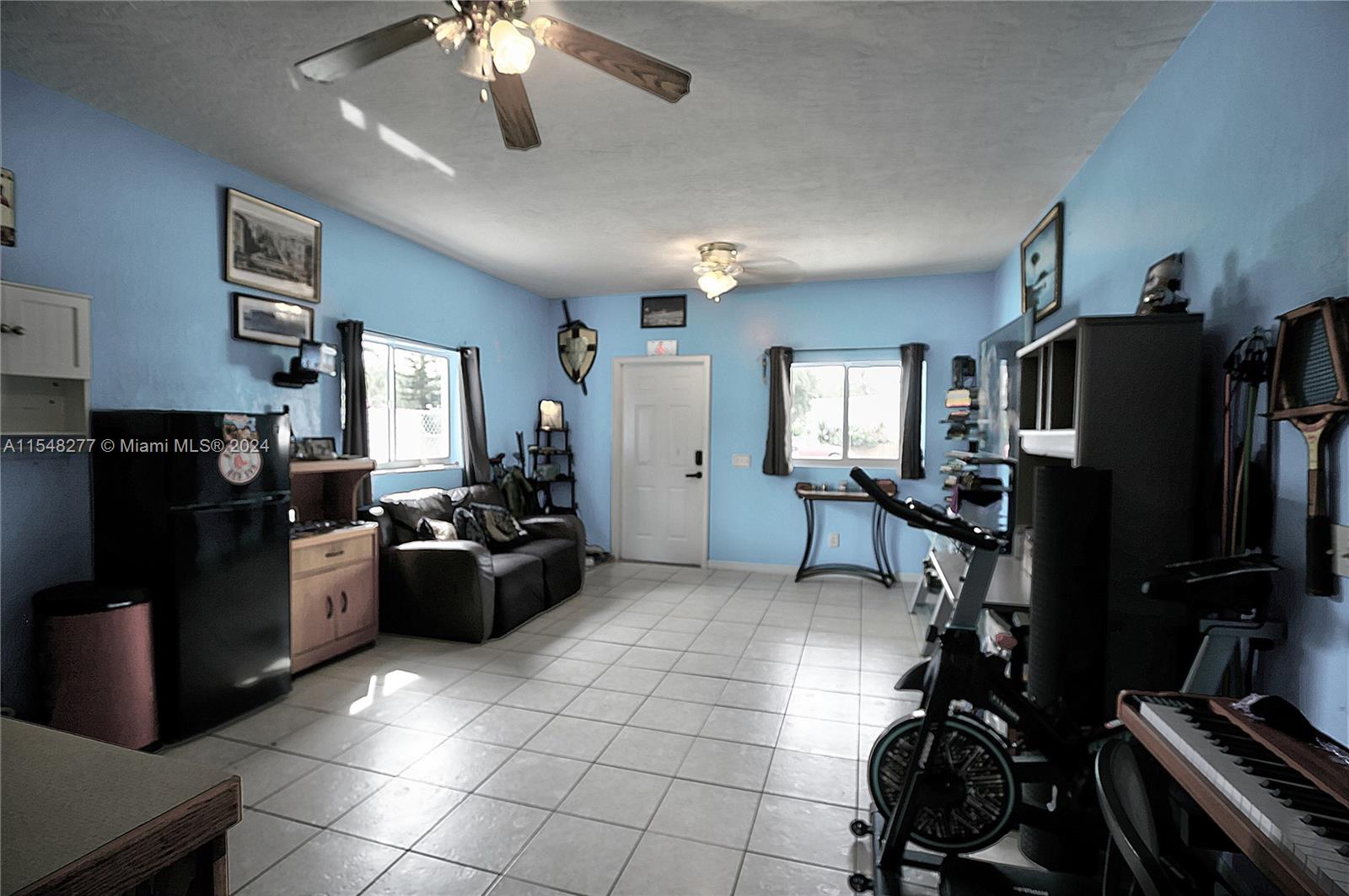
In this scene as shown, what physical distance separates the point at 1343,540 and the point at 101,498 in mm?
4201

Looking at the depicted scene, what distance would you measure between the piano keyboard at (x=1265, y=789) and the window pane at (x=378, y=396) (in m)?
4.46

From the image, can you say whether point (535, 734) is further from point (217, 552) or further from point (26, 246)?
point (26, 246)

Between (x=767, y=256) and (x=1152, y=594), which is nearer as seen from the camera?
(x=1152, y=594)

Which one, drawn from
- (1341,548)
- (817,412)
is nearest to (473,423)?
(817,412)

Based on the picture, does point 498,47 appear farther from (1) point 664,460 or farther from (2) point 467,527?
(1) point 664,460

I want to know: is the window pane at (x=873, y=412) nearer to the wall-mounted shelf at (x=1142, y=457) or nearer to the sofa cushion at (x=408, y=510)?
the sofa cushion at (x=408, y=510)

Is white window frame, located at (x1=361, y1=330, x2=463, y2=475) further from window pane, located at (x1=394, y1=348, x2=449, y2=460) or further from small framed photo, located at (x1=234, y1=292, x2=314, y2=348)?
small framed photo, located at (x1=234, y1=292, x2=314, y2=348)

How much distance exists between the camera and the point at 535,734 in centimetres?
280

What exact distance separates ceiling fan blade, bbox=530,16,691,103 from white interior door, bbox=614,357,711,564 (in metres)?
4.21

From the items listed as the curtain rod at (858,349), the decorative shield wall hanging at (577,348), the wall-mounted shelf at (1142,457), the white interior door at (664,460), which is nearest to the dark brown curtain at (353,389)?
the decorative shield wall hanging at (577,348)

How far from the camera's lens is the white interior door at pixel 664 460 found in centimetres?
626

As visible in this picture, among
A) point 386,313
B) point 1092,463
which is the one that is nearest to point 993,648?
point 1092,463

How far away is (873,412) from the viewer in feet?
19.0

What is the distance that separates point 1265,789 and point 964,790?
105 cm
